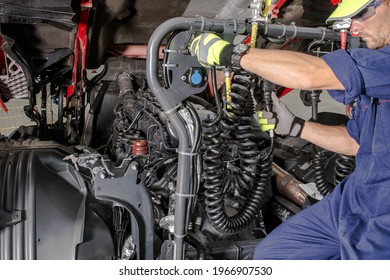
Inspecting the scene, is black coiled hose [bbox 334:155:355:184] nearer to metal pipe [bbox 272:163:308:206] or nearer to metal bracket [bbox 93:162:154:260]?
metal pipe [bbox 272:163:308:206]

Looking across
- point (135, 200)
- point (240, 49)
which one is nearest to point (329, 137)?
point (240, 49)

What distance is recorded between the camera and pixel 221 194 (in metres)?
2.14

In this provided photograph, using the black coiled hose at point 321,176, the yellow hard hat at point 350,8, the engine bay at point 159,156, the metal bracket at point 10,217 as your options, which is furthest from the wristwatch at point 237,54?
the black coiled hose at point 321,176

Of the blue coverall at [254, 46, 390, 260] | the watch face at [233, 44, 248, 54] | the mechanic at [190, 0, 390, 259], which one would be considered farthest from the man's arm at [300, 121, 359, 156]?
the watch face at [233, 44, 248, 54]

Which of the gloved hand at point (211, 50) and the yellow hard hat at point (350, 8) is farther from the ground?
the yellow hard hat at point (350, 8)

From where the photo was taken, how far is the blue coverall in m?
1.59

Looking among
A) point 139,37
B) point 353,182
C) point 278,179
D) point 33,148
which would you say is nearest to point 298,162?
point 278,179

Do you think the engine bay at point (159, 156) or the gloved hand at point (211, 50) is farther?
the engine bay at point (159, 156)

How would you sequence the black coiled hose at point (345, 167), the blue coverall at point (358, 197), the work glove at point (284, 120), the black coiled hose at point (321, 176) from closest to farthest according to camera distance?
the blue coverall at point (358, 197), the work glove at point (284, 120), the black coiled hose at point (345, 167), the black coiled hose at point (321, 176)

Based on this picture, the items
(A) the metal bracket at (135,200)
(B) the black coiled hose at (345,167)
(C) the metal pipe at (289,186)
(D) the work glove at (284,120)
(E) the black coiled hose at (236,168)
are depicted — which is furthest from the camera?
(C) the metal pipe at (289,186)

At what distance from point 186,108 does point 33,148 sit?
0.99 meters

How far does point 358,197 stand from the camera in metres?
1.93

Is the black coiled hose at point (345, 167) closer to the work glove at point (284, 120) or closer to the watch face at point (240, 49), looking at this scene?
the work glove at point (284, 120)

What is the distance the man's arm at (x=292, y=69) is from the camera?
160 cm
